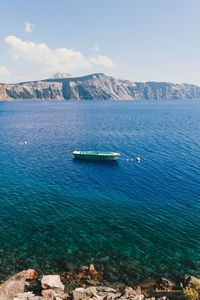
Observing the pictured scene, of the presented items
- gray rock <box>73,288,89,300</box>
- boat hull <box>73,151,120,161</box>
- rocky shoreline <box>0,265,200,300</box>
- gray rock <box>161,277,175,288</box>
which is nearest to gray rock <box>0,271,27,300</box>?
rocky shoreline <box>0,265,200,300</box>

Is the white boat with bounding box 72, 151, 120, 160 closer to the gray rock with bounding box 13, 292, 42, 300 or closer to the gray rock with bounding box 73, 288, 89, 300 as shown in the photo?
the gray rock with bounding box 73, 288, 89, 300

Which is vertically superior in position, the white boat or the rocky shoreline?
the white boat

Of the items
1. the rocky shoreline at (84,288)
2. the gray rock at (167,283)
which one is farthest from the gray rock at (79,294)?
the gray rock at (167,283)

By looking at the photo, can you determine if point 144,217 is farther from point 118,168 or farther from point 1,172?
point 1,172

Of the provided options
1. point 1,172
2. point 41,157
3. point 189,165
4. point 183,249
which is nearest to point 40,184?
point 1,172

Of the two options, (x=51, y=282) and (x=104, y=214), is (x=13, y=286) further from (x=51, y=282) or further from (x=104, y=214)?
(x=104, y=214)

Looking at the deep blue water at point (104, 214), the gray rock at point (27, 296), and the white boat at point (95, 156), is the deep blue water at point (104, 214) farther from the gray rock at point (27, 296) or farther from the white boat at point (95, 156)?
the gray rock at point (27, 296)

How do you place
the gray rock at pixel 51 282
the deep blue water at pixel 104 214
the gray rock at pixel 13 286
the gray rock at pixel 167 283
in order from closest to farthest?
the gray rock at pixel 13 286 → the gray rock at pixel 51 282 → the gray rock at pixel 167 283 → the deep blue water at pixel 104 214

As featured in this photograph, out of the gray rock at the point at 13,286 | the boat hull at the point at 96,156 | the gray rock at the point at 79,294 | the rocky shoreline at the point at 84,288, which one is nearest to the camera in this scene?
the gray rock at the point at 79,294

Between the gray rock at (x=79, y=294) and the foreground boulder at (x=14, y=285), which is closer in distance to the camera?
the gray rock at (x=79, y=294)
